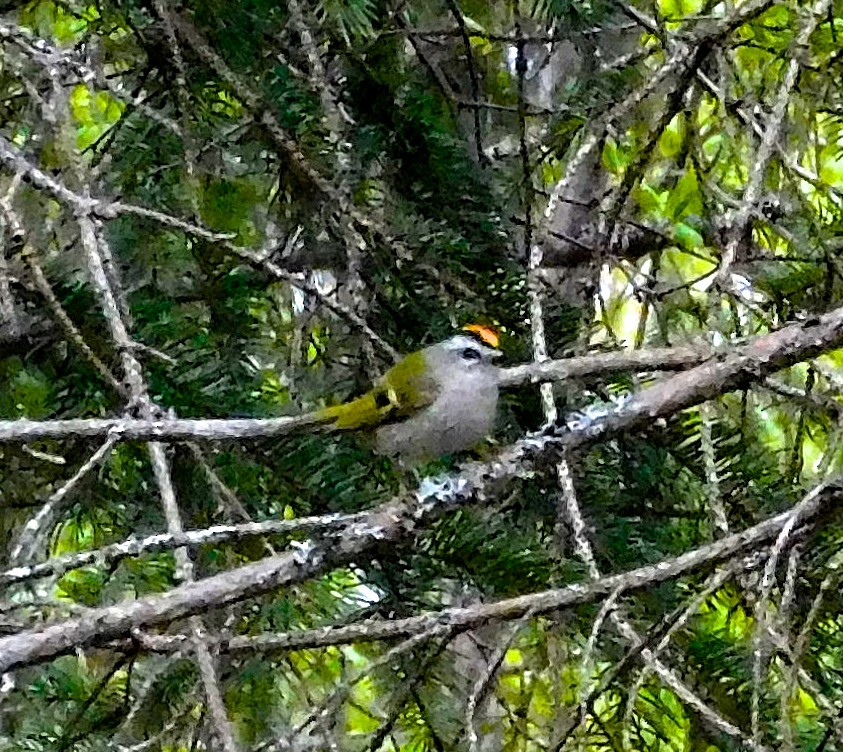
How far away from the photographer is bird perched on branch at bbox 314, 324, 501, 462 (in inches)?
73.7

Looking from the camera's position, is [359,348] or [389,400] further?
[359,348]

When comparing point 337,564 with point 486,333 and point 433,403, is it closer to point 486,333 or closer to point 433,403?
point 486,333

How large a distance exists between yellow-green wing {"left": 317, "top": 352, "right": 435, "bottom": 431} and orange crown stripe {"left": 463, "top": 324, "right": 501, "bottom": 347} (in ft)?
0.32

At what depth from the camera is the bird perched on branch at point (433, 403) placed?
1873mm

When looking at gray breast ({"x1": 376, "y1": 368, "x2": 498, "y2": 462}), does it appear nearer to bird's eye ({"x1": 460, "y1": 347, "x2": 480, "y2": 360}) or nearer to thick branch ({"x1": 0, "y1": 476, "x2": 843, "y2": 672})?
bird's eye ({"x1": 460, "y1": 347, "x2": 480, "y2": 360})

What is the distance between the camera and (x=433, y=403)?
215 cm

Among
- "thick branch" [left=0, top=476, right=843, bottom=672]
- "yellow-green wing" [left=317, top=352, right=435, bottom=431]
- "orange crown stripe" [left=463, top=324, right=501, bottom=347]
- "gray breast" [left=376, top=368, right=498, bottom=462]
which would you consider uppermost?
"orange crown stripe" [left=463, top=324, right=501, bottom=347]

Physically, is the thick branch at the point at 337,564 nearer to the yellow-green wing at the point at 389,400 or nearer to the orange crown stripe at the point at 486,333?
the yellow-green wing at the point at 389,400

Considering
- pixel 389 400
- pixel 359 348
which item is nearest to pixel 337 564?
pixel 389 400

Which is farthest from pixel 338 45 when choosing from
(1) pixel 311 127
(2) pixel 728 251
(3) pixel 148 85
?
(2) pixel 728 251

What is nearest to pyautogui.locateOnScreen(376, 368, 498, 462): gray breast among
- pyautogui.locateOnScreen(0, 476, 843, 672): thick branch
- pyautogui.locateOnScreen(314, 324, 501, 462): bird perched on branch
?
pyautogui.locateOnScreen(314, 324, 501, 462): bird perched on branch

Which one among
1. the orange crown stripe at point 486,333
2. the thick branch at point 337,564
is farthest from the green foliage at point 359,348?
the thick branch at point 337,564

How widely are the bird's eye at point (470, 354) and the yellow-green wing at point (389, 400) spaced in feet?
0.24

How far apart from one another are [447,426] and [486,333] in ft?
0.66
